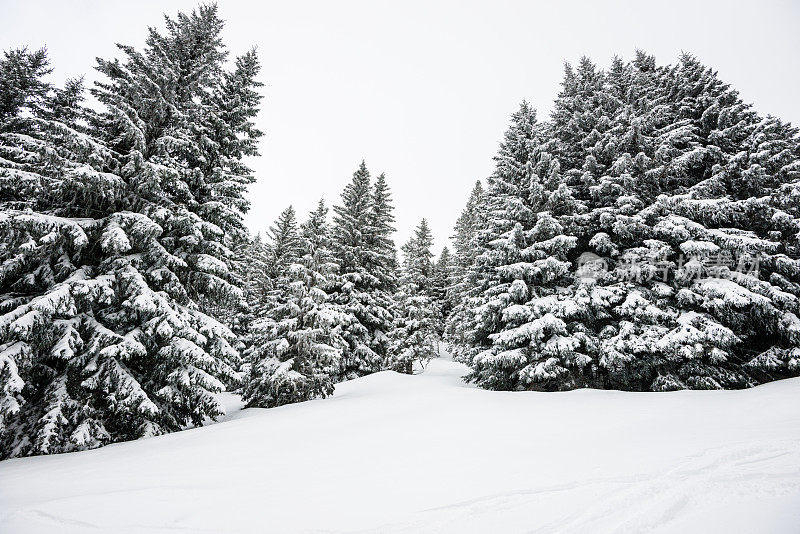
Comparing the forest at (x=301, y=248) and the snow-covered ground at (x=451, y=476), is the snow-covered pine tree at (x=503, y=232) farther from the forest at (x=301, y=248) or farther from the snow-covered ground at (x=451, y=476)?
the snow-covered ground at (x=451, y=476)

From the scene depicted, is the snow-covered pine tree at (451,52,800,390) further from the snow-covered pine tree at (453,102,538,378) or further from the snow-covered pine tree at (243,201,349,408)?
the snow-covered pine tree at (243,201,349,408)

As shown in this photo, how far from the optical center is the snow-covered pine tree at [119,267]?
7754 millimetres

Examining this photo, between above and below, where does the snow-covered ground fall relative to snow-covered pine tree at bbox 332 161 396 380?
below

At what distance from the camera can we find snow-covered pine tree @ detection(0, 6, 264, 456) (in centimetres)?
775

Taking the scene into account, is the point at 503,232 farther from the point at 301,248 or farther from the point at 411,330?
the point at 411,330

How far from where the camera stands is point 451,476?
4551 millimetres

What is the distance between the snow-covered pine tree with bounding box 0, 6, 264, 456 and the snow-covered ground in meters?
1.39

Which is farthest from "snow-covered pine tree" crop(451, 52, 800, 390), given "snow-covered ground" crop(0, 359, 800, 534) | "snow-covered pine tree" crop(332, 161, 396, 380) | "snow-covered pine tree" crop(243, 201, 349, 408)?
"snow-covered pine tree" crop(332, 161, 396, 380)

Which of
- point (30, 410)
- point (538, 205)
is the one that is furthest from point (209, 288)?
point (538, 205)

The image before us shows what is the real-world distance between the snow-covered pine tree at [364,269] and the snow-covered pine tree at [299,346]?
5351 mm

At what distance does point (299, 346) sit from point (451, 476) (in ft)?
32.0

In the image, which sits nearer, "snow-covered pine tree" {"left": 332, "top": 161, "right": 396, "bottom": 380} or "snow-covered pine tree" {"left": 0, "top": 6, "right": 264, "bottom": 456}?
"snow-covered pine tree" {"left": 0, "top": 6, "right": 264, "bottom": 456}

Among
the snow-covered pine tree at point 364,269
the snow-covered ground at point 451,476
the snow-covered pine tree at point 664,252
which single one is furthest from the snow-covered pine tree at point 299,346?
the snow-covered pine tree at point 664,252

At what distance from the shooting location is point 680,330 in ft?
36.9
